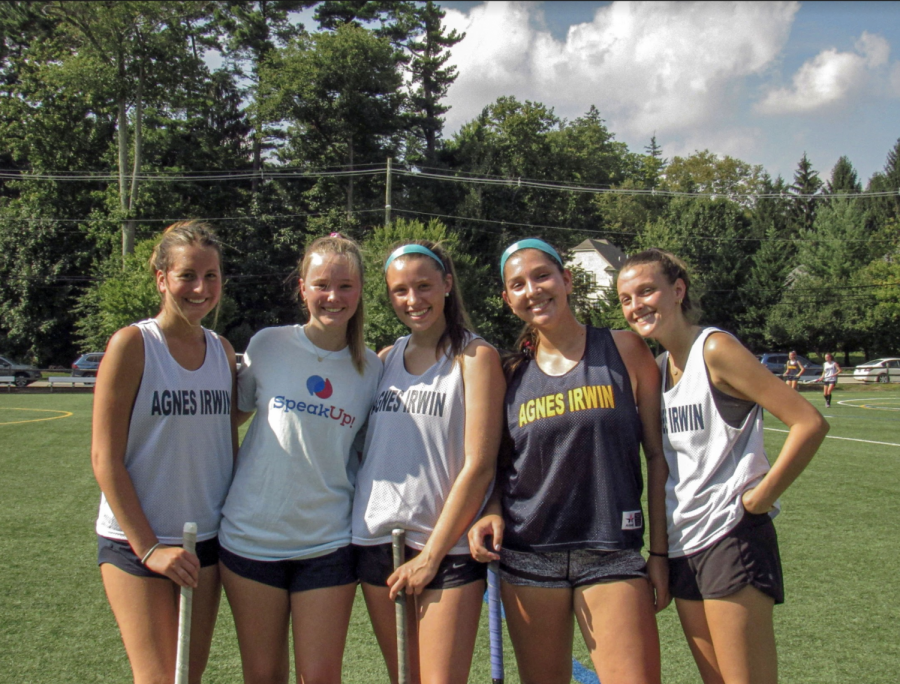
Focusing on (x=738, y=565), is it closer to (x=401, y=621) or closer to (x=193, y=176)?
(x=401, y=621)

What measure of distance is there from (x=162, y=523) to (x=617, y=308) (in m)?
35.9

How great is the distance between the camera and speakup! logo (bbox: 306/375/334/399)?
2.84m

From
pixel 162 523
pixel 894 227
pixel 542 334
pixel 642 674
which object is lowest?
pixel 642 674

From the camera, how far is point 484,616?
5133 mm

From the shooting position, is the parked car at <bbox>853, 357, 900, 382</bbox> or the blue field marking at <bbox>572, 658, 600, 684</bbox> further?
the parked car at <bbox>853, 357, 900, 382</bbox>

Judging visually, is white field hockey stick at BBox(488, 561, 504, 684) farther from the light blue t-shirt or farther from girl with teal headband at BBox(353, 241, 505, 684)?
the light blue t-shirt

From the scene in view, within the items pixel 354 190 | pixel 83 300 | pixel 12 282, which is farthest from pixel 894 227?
pixel 12 282

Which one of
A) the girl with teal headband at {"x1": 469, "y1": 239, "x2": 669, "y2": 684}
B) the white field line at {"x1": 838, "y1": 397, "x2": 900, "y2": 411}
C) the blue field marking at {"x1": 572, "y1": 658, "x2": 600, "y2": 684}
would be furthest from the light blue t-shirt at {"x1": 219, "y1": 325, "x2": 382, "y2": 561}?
the white field line at {"x1": 838, "y1": 397, "x2": 900, "y2": 411}

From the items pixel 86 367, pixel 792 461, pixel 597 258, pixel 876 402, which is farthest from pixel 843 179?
pixel 792 461

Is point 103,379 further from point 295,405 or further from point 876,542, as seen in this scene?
point 876,542

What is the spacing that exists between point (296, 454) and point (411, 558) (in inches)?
23.4

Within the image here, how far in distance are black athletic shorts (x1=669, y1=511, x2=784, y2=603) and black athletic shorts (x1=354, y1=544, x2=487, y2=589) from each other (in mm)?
794

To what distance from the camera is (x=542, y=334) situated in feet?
9.78

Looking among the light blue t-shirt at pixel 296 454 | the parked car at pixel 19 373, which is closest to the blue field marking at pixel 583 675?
the light blue t-shirt at pixel 296 454
